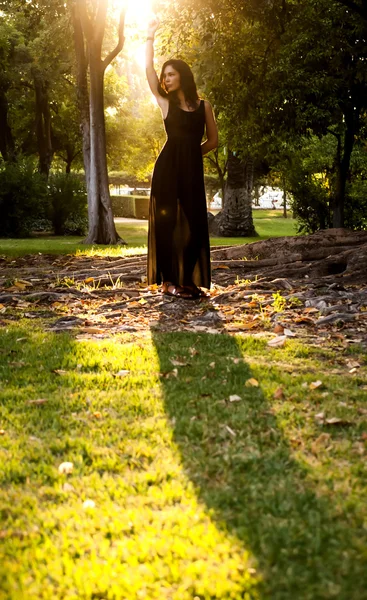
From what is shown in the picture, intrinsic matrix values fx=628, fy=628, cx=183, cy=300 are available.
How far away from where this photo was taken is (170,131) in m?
6.68

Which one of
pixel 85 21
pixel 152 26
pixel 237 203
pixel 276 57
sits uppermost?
pixel 85 21

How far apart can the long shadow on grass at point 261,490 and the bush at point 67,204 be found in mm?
21133

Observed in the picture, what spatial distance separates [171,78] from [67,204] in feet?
61.3

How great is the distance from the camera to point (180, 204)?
687 centimetres

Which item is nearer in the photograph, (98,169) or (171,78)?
(171,78)

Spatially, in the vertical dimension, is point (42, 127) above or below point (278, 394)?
above

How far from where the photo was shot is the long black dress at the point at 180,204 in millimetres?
6656

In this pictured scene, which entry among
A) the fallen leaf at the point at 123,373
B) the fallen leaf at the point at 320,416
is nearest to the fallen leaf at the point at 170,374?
the fallen leaf at the point at 123,373

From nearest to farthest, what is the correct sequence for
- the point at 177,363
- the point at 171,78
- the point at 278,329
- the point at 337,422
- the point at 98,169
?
1. the point at 337,422
2. the point at 177,363
3. the point at 278,329
4. the point at 171,78
5. the point at 98,169

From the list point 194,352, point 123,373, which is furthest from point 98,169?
point 123,373

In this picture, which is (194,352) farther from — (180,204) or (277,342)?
(180,204)

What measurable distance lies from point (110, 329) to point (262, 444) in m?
3.08

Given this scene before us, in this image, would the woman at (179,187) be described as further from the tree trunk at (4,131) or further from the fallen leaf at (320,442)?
the tree trunk at (4,131)

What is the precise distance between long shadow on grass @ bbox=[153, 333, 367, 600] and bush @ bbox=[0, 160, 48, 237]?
775 inches
